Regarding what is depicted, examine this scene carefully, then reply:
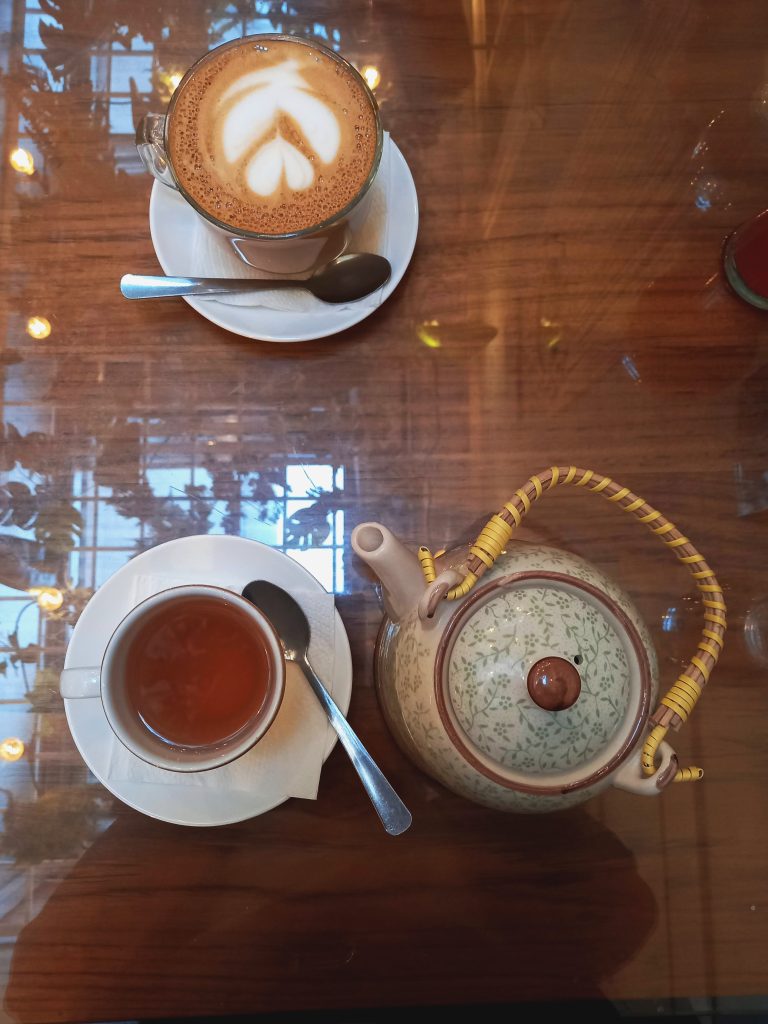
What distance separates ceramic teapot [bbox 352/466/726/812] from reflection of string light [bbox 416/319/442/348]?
34 centimetres

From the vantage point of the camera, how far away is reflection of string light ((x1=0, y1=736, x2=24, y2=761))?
33.0 inches

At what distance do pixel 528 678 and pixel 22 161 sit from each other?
913 millimetres

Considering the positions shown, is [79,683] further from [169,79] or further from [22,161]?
[169,79]

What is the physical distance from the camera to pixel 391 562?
2.14 feet

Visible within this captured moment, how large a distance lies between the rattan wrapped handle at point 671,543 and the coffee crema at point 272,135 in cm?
42

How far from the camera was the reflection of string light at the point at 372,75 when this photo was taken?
38.0 inches

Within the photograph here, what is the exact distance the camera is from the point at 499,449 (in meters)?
0.91

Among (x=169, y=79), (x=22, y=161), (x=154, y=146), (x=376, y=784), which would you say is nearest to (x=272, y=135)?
(x=154, y=146)

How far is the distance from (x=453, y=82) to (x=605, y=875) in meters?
1.03

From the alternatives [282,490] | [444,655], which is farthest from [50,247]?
[444,655]

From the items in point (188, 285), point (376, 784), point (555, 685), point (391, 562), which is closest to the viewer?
point (555, 685)

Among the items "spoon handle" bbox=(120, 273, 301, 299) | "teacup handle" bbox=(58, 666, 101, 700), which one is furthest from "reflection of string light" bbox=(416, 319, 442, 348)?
"teacup handle" bbox=(58, 666, 101, 700)

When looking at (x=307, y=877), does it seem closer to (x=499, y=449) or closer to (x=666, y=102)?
(x=499, y=449)

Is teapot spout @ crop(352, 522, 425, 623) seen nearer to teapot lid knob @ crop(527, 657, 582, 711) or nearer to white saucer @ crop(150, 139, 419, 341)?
teapot lid knob @ crop(527, 657, 582, 711)
